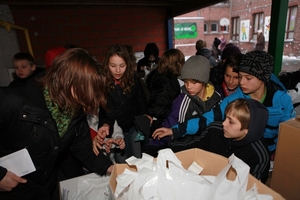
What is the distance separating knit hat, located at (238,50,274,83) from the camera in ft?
4.25

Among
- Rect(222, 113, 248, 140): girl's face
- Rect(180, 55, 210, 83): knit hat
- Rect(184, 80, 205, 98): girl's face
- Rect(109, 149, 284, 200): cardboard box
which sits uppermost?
Rect(180, 55, 210, 83): knit hat

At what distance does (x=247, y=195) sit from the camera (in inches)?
23.5

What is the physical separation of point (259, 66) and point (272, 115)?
0.35 m

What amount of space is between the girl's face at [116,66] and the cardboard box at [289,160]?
4.06 feet

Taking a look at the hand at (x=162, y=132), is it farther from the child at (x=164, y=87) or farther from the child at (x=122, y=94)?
the child at (x=122, y=94)

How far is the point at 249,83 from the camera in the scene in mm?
1340

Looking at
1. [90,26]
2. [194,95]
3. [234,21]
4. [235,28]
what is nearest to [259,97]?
[194,95]

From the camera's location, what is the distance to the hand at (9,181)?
905 mm

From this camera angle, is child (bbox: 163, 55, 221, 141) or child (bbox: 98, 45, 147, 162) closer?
child (bbox: 163, 55, 221, 141)

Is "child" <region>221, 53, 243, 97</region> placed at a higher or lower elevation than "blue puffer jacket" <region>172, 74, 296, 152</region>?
higher

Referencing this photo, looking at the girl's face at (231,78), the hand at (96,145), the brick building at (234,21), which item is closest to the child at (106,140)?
the hand at (96,145)

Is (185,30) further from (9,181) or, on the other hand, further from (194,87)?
(9,181)

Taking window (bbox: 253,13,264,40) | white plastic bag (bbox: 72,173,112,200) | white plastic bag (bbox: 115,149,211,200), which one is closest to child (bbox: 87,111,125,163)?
white plastic bag (bbox: 72,173,112,200)

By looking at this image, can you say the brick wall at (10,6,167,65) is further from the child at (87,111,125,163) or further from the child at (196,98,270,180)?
the child at (196,98,270,180)
